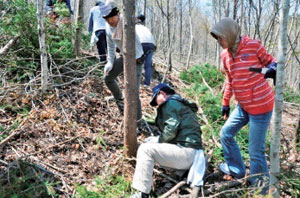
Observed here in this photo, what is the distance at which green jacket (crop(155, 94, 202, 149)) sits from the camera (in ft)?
8.98

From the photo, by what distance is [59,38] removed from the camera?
4.99m

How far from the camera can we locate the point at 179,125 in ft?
9.09

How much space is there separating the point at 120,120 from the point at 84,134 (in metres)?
0.76

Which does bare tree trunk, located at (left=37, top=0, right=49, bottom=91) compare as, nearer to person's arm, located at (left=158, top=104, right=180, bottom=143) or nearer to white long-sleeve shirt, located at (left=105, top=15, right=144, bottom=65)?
white long-sleeve shirt, located at (left=105, top=15, right=144, bottom=65)

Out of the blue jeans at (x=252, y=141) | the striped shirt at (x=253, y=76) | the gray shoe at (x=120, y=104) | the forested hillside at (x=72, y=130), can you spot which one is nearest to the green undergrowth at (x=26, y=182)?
the forested hillside at (x=72, y=130)

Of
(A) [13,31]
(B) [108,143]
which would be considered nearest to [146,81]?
(B) [108,143]

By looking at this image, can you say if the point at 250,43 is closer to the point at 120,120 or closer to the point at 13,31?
the point at 120,120

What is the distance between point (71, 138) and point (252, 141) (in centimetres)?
237

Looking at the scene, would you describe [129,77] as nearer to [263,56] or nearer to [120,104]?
[263,56]

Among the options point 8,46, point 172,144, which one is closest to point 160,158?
point 172,144

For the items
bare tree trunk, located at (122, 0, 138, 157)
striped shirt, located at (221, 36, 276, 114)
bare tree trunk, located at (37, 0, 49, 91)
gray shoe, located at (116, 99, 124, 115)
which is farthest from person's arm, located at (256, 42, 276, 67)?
bare tree trunk, located at (37, 0, 49, 91)

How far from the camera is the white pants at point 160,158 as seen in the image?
8.53 feet

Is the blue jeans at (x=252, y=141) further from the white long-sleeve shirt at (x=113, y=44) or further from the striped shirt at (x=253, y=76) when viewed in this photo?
the white long-sleeve shirt at (x=113, y=44)

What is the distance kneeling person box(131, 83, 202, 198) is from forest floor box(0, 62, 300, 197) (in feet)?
1.24
